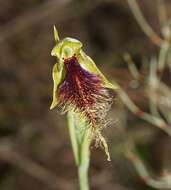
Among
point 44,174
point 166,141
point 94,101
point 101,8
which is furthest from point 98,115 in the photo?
point 101,8

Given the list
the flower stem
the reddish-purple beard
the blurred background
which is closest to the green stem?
the flower stem

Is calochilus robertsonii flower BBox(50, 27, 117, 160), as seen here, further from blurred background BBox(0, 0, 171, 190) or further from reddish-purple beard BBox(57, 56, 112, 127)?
blurred background BBox(0, 0, 171, 190)

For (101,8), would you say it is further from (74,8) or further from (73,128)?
(73,128)

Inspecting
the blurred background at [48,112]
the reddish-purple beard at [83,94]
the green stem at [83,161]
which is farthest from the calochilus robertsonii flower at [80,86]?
the blurred background at [48,112]

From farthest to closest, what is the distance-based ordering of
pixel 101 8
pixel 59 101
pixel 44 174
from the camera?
pixel 101 8
pixel 44 174
pixel 59 101

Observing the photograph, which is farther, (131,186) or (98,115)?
(131,186)

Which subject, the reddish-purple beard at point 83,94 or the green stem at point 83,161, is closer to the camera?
the reddish-purple beard at point 83,94

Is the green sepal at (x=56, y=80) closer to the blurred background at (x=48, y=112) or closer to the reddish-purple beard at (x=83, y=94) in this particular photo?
the reddish-purple beard at (x=83, y=94)
